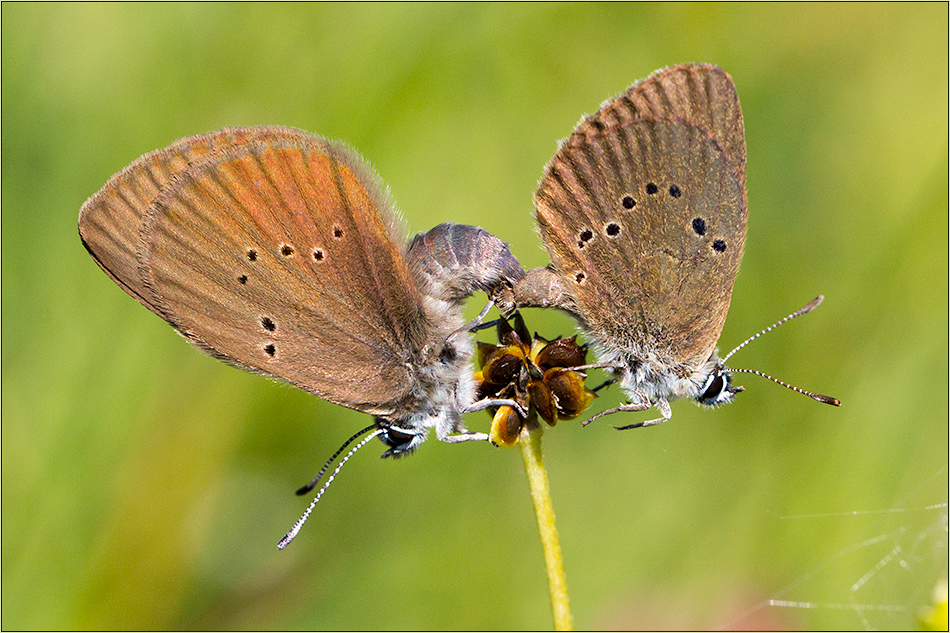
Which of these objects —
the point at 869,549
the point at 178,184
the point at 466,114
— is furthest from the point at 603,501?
the point at 178,184

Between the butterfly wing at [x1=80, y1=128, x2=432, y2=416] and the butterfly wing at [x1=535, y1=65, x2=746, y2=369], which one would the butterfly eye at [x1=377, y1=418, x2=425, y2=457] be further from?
the butterfly wing at [x1=535, y1=65, x2=746, y2=369]

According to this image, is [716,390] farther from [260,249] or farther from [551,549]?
[260,249]

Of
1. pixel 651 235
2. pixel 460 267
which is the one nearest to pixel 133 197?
pixel 460 267

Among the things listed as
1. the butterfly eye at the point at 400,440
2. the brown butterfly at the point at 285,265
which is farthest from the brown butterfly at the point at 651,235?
the butterfly eye at the point at 400,440

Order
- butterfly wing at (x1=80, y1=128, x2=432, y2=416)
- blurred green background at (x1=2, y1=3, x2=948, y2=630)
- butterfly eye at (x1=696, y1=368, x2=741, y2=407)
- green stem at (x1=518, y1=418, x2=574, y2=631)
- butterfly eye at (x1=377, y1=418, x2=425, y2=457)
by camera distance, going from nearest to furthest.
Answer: green stem at (x1=518, y1=418, x2=574, y2=631), butterfly wing at (x1=80, y1=128, x2=432, y2=416), butterfly eye at (x1=377, y1=418, x2=425, y2=457), butterfly eye at (x1=696, y1=368, x2=741, y2=407), blurred green background at (x1=2, y1=3, x2=948, y2=630)

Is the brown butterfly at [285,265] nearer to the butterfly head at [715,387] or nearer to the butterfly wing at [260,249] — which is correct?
the butterfly wing at [260,249]

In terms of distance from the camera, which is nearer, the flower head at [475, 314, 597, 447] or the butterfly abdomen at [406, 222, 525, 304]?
the flower head at [475, 314, 597, 447]

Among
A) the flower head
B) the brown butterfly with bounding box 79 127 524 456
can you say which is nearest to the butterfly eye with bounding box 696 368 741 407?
the flower head
